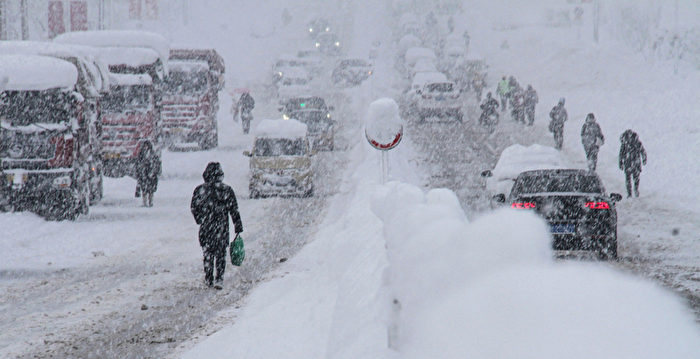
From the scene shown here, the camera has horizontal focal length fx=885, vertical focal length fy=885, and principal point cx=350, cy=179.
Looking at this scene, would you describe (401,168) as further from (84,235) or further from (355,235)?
(355,235)

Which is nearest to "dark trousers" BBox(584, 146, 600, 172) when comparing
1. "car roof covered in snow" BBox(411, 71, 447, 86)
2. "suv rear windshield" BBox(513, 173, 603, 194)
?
"suv rear windshield" BBox(513, 173, 603, 194)

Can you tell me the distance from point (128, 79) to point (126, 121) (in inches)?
56.7

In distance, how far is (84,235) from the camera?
1739cm

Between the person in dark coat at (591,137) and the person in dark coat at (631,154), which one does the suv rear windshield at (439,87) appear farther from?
the person in dark coat at (631,154)

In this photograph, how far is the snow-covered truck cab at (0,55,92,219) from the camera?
18.3m

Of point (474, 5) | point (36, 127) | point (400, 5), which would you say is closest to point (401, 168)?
point (36, 127)

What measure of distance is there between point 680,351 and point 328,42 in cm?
7428

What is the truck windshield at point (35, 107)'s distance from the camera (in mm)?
18469

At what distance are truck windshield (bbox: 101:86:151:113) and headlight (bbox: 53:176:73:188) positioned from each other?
6595 mm

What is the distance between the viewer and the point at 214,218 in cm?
1235

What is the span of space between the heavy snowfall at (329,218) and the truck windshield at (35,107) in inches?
1.7

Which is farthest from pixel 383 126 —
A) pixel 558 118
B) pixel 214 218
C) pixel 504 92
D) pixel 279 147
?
pixel 504 92

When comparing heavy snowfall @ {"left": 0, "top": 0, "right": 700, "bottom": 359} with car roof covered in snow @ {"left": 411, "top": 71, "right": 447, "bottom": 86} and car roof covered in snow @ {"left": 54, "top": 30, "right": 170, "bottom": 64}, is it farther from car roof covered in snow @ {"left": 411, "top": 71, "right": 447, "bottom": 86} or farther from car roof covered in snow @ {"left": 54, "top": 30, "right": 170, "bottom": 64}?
car roof covered in snow @ {"left": 411, "top": 71, "right": 447, "bottom": 86}

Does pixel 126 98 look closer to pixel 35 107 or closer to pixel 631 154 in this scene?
pixel 35 107
